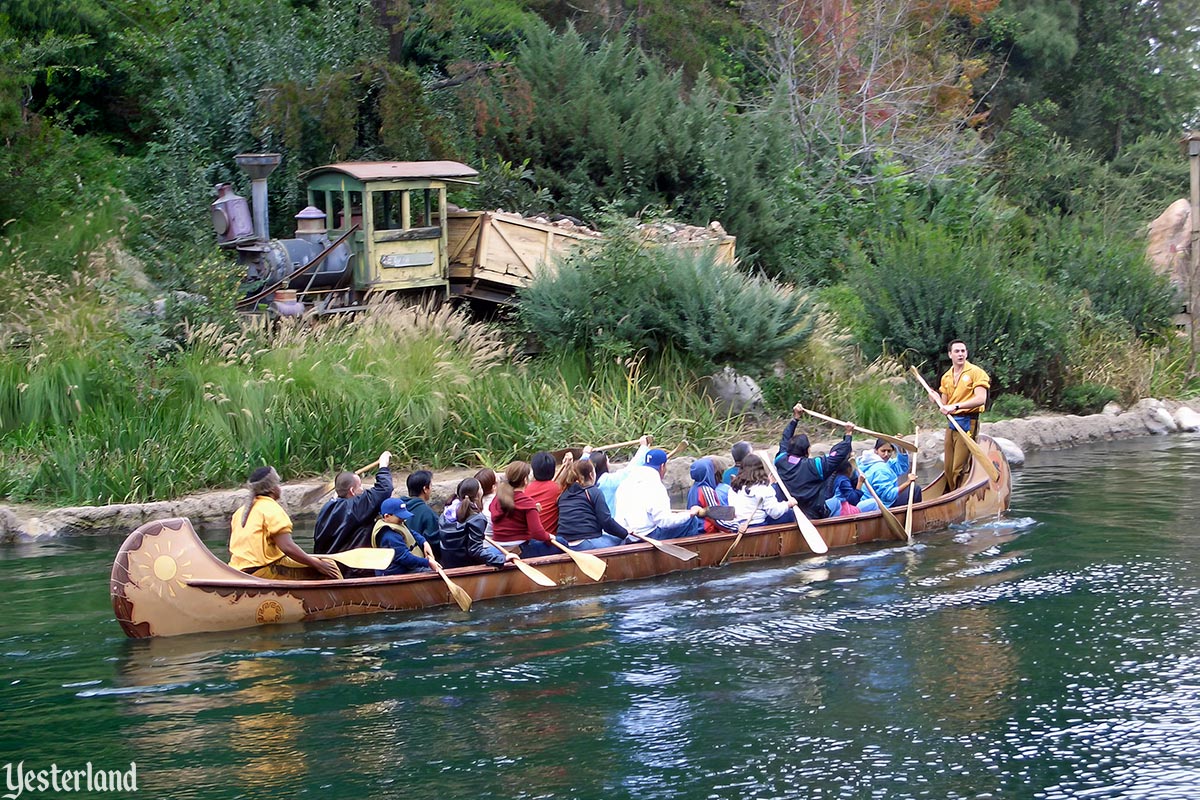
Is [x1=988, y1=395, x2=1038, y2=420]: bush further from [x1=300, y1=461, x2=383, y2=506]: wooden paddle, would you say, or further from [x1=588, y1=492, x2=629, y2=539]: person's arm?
[x1=300, y1=461, x2=383, y2=506]: wooden paddle

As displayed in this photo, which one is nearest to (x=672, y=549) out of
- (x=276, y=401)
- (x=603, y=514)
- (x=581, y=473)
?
(x=603, y=514)

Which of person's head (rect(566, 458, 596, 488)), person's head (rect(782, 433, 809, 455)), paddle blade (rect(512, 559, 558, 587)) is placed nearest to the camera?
paddle blade (rect(512, 559, 558, 587))

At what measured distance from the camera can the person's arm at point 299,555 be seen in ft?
32.8

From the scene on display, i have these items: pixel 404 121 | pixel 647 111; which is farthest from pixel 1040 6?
pixel 404 121

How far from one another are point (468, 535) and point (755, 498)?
3.02 m

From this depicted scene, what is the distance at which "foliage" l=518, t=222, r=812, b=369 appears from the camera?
1688 centimetres

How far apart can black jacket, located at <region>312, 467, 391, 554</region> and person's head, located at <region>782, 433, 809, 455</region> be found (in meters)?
4.11

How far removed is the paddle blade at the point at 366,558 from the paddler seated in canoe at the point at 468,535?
1.90 ft

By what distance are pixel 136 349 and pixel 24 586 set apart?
174 inches

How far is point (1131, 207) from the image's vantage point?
2717 cm

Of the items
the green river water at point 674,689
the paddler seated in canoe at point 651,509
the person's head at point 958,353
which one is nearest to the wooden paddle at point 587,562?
the green river water at point 674,689

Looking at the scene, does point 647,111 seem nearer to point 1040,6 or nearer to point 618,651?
point 618,651

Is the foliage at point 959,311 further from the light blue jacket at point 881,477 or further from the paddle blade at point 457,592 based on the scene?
the paddle blade at point 457,592

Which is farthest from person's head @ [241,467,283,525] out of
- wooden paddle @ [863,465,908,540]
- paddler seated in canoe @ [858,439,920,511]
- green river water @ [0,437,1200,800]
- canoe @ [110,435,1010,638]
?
paddler seated in canoe @ [858,439,920,511]
